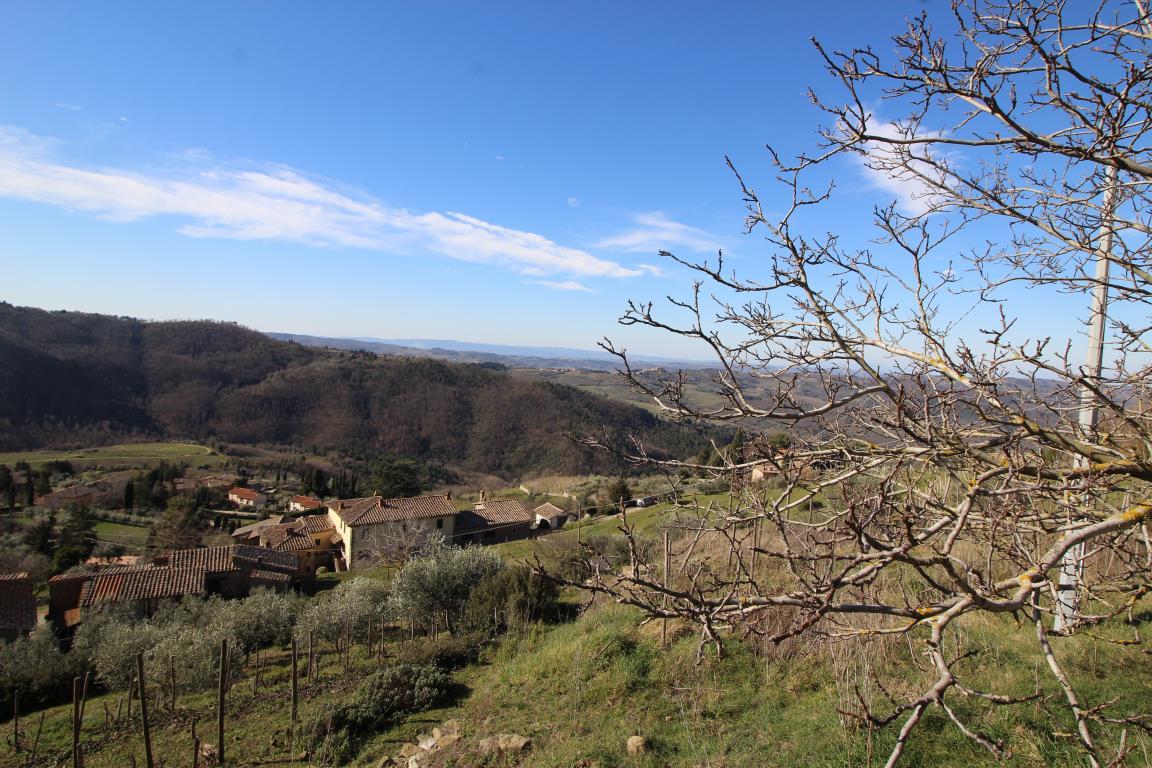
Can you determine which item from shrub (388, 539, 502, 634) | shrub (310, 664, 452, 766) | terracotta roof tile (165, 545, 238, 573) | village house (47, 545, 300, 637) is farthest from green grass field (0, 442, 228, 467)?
shrub (310, 664, 452, 766)

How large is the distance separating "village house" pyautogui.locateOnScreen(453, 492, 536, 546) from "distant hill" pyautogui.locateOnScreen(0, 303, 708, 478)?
38670 mm

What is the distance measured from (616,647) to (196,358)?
12891cm

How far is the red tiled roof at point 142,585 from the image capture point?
763 inches

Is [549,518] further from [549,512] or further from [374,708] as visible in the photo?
[374,708]

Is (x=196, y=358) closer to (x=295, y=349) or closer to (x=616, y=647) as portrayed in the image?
(x=295, y=349)

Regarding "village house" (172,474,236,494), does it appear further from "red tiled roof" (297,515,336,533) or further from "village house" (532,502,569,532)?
"village house" (532,502,569,532)

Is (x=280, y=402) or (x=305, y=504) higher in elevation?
(x=280, y=402)

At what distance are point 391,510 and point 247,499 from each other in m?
26.4

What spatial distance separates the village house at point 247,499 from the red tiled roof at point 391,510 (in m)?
20.4

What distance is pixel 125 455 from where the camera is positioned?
68.5 metres

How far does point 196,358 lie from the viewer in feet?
373

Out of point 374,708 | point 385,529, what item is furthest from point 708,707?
point 385,529

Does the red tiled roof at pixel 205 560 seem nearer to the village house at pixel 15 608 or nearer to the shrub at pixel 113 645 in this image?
the village house at pixel 15 608

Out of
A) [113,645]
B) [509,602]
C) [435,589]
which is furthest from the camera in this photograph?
[435,589]
